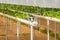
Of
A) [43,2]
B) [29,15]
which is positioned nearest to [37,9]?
[29,15]

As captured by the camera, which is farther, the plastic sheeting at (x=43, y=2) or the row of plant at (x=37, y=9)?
the row of plant at (x=37, y=9)

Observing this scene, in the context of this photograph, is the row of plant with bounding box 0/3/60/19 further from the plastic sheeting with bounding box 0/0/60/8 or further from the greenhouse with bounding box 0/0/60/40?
the plastic sheeting with bounding box 0/0/60/8

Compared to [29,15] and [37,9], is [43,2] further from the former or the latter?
[37,9]

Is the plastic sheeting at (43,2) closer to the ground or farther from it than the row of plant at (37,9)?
farther from it

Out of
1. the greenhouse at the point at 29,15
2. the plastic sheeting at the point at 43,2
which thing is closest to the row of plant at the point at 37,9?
the greenhouse at the point at 29,15

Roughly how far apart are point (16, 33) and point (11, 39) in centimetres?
43

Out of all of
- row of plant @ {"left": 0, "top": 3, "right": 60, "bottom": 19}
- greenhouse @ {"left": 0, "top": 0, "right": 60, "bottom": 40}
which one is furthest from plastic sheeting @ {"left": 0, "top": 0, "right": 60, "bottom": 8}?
row of plant @ {"left": 0, "top": 3, "right": 60, "bottom": 19}

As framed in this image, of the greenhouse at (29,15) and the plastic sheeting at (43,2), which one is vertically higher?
the plastic sheeting at (43,2)

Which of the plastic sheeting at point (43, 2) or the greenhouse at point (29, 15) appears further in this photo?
the greenhouse at point (29, 15)

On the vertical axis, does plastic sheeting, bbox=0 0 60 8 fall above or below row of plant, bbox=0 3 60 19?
above

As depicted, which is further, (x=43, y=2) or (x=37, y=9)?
(x=37, y=9)

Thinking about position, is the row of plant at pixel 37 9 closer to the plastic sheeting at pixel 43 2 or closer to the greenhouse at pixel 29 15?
the greenhouse at pixel 29 15

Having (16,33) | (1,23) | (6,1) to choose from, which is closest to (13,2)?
(6,1)

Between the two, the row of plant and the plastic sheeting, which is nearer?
the plastic sheeting
